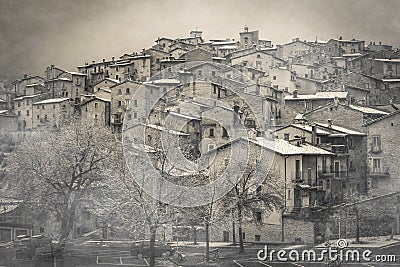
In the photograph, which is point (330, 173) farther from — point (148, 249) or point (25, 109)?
point (25, 109)

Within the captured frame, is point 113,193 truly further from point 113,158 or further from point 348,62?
point 348,62

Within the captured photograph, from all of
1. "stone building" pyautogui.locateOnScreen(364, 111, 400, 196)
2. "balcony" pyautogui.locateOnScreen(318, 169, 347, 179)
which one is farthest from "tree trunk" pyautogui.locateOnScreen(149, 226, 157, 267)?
"stone building" pyautogui.locateOnScreen(364, 111, 400, 196)

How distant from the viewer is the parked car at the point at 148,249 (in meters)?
8.80

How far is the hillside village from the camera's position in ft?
29.7

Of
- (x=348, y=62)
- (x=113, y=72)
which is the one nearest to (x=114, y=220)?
(x=113, y=72)

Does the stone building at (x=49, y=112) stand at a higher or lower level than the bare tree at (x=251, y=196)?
higher

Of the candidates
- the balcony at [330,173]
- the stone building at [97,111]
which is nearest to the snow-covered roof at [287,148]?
the balcony at [330,173]

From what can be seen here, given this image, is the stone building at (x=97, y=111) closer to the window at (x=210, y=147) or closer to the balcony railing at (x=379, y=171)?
the window at (x=210, y=147)

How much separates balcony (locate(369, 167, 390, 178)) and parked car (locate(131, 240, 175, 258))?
9.55ft

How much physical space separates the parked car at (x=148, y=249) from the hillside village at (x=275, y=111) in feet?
0.75

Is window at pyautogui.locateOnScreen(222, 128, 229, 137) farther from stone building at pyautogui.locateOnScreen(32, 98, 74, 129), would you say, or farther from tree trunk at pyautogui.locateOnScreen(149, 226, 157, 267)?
stone building at pyautogui.locateOnScreen(32, 98, 74, 129)

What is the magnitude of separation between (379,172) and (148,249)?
10.8ft

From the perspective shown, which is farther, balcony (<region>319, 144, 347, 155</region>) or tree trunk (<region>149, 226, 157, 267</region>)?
balcony (<region>319, 144, 347, 155</region>)

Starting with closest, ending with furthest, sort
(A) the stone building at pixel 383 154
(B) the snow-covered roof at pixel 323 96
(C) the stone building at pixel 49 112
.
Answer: (A) the stone building at pixel 383 154
(B) the snow-covered roof at pixel 323 96
(C) the stone building at pixel 49 112
